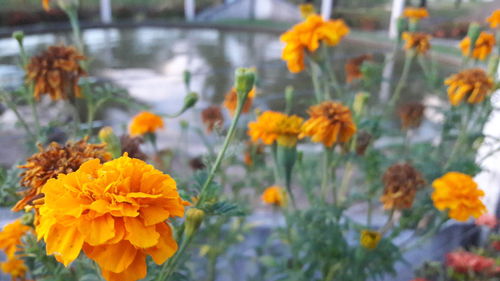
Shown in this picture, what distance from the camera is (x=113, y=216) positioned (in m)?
0.40

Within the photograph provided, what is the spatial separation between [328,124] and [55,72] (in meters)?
0.58

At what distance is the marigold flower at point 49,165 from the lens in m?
0.54

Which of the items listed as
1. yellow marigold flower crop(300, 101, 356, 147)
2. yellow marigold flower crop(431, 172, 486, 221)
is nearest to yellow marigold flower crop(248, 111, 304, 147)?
yellow marigold flower crop(300, 101, 356, 147)

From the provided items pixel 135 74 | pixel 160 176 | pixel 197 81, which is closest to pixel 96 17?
pixel 135 74

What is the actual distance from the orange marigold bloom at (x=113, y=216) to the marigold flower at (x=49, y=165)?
0.41 ft

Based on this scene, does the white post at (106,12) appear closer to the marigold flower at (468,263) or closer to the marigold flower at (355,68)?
the marigold flower at (355,68)

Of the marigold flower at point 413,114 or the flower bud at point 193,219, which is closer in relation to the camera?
the flower bud at point 193,219

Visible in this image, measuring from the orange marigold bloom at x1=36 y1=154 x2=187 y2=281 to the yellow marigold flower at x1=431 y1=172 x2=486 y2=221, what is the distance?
747 mm

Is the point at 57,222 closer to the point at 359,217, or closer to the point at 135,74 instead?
the point at 359,217

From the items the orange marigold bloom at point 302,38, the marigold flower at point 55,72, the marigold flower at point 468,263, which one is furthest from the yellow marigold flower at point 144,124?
the marigold flower at point 468,263

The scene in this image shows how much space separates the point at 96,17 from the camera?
1279 centimetres

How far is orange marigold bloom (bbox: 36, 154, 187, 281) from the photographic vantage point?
1.28 feet

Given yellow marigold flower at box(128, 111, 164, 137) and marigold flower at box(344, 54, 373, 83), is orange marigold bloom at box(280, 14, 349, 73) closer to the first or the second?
yellow marigold flower at box(128, 111, 164, 137)

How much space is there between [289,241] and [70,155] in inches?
32.0
